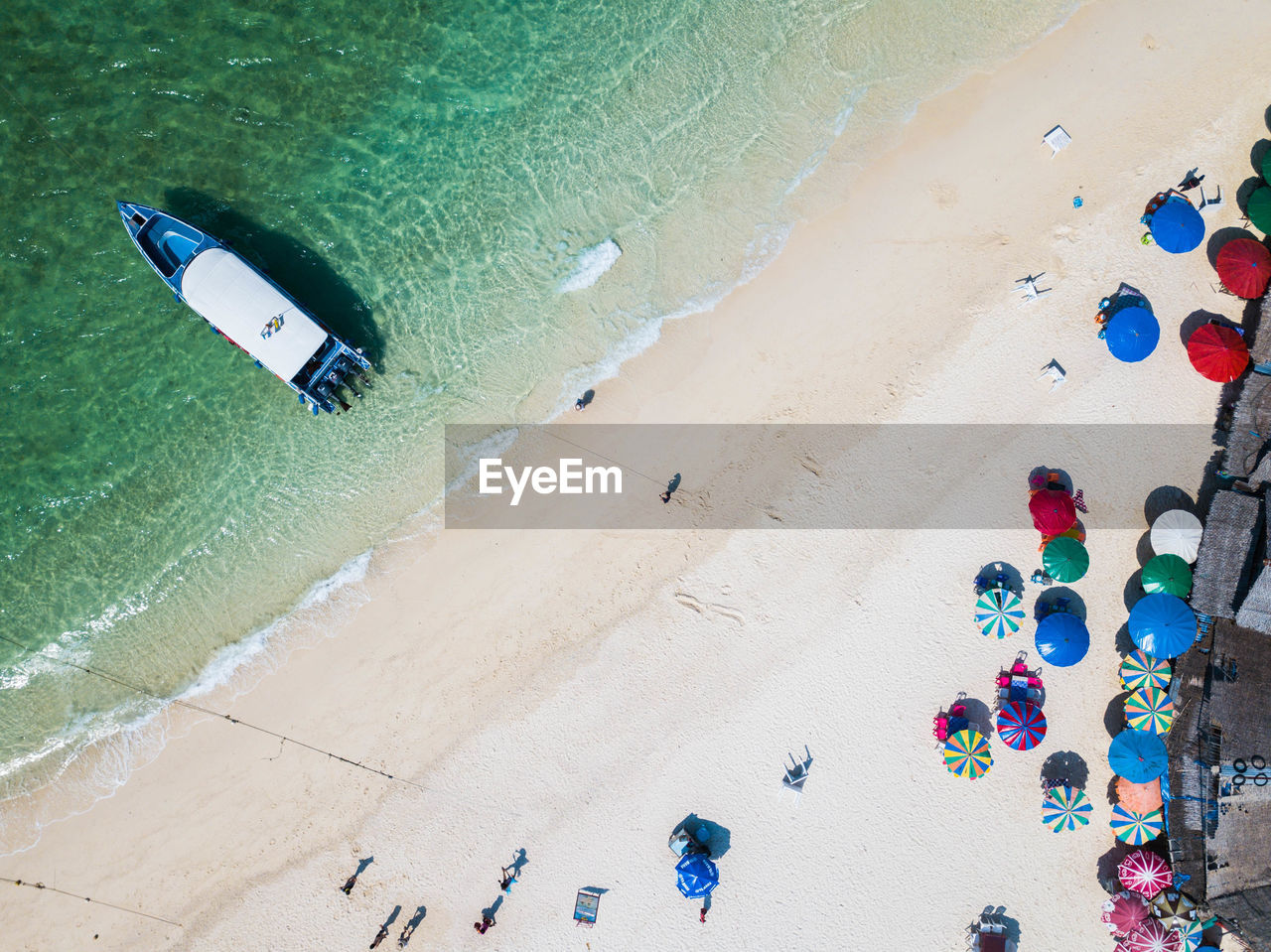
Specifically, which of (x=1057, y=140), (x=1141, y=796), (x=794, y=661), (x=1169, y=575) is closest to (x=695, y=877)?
(x=794, y=661)

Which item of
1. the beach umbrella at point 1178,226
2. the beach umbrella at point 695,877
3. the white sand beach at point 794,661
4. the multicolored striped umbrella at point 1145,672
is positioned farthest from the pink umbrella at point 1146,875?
the beach umbrella at point 1178,226

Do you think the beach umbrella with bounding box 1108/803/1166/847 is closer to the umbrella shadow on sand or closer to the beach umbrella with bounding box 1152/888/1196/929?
the beach umbrella with bounding box 1152/888/1196/929

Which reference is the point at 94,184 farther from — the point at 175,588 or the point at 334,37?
the point at 175,588

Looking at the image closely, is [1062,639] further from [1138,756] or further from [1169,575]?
[1138,756]

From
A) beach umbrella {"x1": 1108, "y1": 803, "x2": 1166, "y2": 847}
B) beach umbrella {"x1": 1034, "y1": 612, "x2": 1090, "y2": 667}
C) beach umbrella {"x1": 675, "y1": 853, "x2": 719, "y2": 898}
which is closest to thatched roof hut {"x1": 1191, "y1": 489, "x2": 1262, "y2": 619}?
beach umbrella {"x1": 1034, "y1": 612, "x2": 1090, "y2": 667}

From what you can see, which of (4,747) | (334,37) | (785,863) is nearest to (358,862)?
(4,747)

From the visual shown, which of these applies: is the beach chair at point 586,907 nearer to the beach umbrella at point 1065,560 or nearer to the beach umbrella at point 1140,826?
the beach umbrella at point 1140,826
